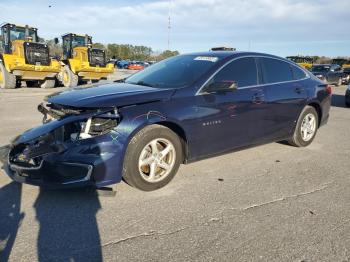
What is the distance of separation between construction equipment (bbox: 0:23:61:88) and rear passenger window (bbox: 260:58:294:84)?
13.2 m

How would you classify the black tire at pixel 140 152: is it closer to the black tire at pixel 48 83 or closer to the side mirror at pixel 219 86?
the side mirror at pixel 219 86

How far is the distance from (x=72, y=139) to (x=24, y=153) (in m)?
0.58

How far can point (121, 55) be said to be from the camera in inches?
3228

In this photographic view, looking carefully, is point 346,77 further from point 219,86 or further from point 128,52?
point 128,52

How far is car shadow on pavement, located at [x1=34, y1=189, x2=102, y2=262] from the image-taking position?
2.78m

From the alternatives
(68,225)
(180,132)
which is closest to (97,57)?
(180,132)

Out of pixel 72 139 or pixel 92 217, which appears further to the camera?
pixel 72 139

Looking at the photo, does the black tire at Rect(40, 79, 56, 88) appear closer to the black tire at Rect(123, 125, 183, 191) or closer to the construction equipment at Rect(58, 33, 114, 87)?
the construction equipment at Rect(58, 33, 114, 87)

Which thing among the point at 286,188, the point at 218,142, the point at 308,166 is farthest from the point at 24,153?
the point at 308,166

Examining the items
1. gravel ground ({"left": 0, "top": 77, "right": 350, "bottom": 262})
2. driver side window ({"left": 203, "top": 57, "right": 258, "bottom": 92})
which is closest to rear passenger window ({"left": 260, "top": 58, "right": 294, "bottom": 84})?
driver side window ({"left": 203, "top": 57, "right": 258, "bottom": 92})

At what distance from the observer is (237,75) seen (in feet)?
16.2

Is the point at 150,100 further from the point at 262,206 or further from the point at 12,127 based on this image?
the point at 12,127

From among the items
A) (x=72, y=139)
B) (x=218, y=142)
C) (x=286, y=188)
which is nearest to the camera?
(x=72, y=139)

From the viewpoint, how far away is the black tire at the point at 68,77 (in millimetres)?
18078
